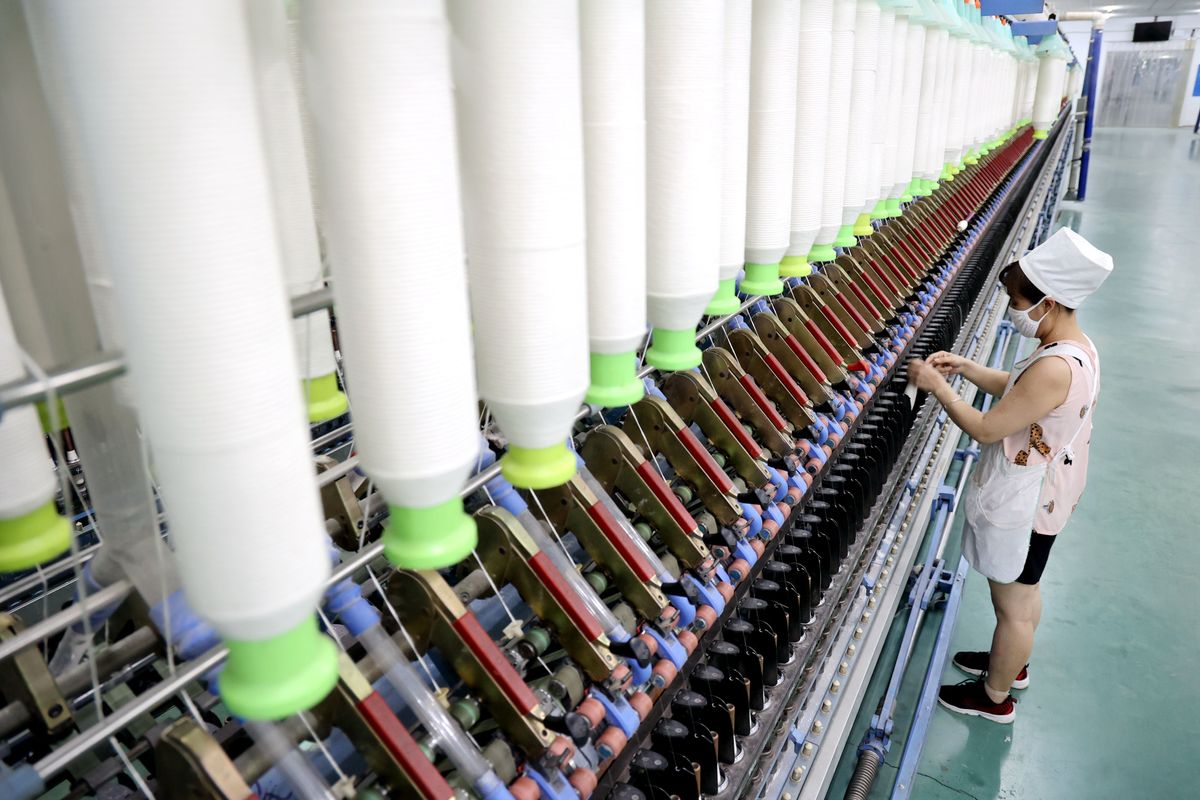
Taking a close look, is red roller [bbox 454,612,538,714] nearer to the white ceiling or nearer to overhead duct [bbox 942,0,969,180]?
overhead duct [bbox 942,0,969,180]

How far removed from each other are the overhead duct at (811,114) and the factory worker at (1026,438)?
88cm

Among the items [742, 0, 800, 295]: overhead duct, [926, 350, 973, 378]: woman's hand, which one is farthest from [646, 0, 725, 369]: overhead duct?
[926, 350, 973, 378]: woman's hand

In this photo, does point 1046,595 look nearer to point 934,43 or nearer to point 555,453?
point 934,43

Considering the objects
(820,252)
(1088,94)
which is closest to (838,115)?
(820,252)

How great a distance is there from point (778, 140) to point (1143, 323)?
7.34 metres

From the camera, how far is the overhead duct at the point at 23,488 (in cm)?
93

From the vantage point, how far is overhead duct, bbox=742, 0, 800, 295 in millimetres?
1567

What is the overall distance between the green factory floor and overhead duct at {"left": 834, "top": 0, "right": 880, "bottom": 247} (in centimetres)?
180

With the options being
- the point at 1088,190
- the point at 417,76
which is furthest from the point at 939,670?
the point at 1088,190

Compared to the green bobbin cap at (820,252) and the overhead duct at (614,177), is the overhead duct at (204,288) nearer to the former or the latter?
the overhead duct at (614,177)

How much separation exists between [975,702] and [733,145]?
2.42 m

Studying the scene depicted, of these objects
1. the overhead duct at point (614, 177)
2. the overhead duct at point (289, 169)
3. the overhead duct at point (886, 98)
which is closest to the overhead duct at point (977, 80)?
the overhead duct at point (886, 98)

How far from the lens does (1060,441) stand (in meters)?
2.52

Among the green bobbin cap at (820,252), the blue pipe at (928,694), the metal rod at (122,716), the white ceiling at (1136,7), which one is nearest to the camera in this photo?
the metal rod at (122,716)
